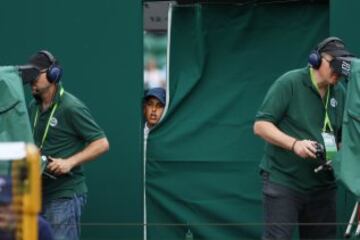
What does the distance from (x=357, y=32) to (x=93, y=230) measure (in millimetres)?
2444

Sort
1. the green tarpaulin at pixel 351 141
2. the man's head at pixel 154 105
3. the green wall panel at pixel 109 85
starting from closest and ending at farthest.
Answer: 1. the green tarpaulin at pixel 351 141
2. the green wall panel at pixel 109 85
3. the man's head at pixel 154 105

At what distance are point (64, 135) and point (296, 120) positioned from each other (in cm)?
153

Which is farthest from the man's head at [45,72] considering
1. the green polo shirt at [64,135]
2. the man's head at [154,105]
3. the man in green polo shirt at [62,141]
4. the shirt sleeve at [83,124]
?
the man's head at [154,105]

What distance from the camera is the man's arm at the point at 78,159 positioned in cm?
708

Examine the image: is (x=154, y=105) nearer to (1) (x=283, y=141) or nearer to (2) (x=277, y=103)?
(2) (x=277, y=103)

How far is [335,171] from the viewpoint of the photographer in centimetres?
662

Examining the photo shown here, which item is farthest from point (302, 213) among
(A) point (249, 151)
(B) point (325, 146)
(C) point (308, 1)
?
(C) point (308, 1)

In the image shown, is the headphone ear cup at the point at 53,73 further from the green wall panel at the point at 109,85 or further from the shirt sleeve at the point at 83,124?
the green wall panel at the point at 109,85

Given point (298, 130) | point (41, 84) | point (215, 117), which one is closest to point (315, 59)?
point (298, 130)

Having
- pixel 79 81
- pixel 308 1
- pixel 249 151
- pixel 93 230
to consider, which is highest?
pixel 308 1

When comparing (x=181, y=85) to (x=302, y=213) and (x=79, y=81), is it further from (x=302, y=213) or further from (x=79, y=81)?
(x=302, y=213)

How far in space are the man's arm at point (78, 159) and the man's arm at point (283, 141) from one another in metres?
1.07

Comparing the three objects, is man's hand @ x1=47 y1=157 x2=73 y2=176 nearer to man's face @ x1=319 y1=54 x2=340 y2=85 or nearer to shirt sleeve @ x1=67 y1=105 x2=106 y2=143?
shirt sleeve @ x1=67 y1=105 x2=106 y2=143

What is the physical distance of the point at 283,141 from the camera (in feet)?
22.2
